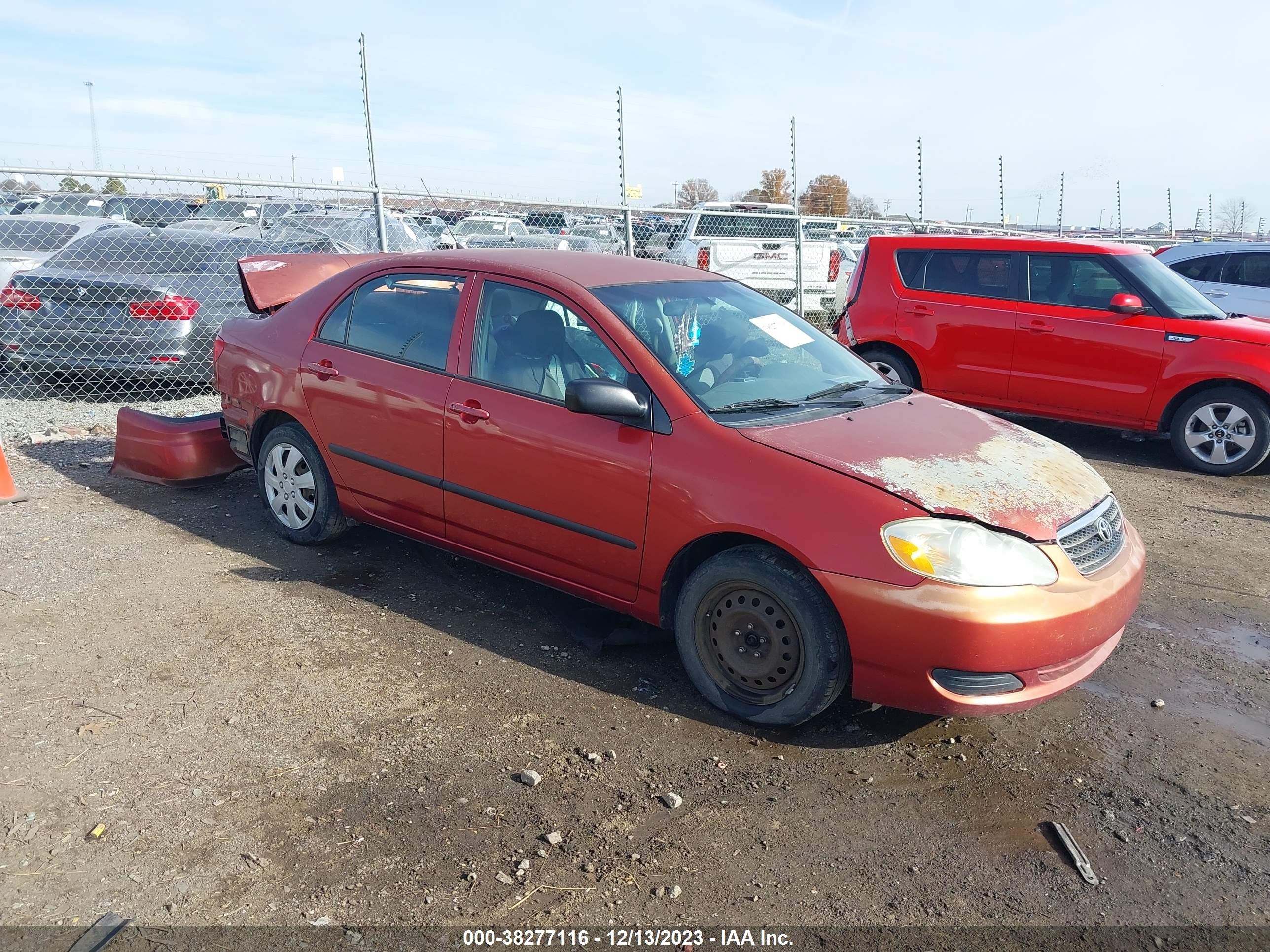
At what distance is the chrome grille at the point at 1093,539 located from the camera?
3529mm

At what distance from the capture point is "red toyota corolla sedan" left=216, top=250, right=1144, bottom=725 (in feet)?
11.0

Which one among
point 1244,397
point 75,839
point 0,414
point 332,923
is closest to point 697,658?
point 332,923

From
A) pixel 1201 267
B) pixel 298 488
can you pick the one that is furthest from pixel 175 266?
pixel 1201 267

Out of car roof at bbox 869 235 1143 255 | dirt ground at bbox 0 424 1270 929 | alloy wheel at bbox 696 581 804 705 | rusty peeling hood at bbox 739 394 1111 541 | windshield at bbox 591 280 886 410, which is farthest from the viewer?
car roof at bbox 869 235 1143 255

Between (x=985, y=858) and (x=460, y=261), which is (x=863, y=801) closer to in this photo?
(x=985, y=858)

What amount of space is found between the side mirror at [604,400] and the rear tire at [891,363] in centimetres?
538

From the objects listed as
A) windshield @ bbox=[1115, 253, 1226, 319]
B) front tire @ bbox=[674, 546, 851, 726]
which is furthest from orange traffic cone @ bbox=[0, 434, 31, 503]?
windshield @ bbox=[1115, 253, 1226, 319]

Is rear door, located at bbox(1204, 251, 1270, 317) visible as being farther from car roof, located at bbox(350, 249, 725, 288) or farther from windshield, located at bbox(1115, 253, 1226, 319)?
car roof, located at bbox(350, 249, 725, 288)

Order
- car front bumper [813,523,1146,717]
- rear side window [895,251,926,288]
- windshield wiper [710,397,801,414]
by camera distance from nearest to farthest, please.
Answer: car front bumper [813,523,1146,717], windshield wiper [710,397,801,414], rear side window [895,251,926,288]

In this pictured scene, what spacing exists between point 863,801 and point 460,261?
9.78 feet

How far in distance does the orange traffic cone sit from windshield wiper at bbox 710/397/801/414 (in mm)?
4605

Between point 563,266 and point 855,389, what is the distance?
1.45m

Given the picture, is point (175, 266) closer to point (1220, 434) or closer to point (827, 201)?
Answer: point (1220, 434)

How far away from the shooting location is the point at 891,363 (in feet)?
29.0
